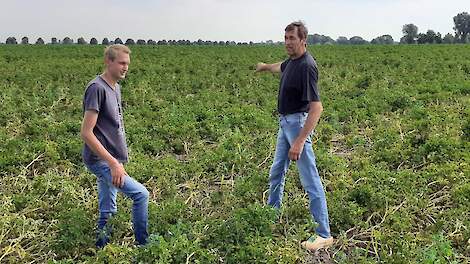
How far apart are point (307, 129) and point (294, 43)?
28.6 inches

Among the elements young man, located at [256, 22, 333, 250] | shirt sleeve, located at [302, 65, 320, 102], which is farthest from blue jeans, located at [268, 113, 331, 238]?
shirt sleeve, located at [302, 65, 320, 102]

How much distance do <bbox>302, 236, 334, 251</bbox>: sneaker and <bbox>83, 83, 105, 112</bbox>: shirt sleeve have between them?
2.20 m

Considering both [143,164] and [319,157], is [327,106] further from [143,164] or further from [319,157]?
[143,164]

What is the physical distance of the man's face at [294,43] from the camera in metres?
4.74

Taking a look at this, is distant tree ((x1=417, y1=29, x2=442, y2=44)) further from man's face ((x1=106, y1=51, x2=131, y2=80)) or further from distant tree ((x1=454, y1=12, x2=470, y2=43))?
man's face ((x1=106, y1=51, x2=131, y2=80))

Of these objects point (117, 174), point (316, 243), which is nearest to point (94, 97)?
point (117, 174)

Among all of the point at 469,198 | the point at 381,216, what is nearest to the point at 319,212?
Result: the point at 381,216

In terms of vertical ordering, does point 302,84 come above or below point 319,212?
above

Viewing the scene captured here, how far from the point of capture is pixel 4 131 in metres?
9.40

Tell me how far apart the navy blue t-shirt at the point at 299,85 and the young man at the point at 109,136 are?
1.37m

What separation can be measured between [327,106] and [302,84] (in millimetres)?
7170

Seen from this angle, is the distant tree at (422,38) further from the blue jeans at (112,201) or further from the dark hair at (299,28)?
the blue jeans at (112,201)

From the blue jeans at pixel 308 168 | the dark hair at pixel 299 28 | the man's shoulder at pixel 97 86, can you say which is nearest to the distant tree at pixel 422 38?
the blue jeans at pixel 308 168

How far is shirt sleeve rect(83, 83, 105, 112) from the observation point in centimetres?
433
